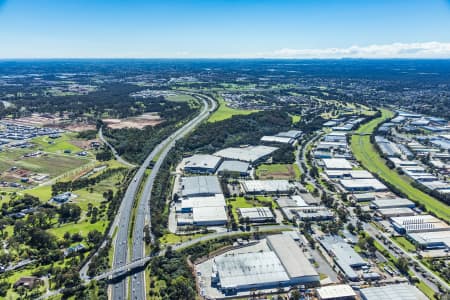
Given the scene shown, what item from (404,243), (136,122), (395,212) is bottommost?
(404,243)

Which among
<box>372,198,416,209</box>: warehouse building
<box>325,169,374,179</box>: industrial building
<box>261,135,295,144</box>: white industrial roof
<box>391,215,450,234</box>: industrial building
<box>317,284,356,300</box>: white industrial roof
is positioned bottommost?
<box>317,284,356,300</box>: white industrial roof

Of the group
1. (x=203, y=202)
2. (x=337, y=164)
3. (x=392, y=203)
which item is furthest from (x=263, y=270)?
(x=337, y=164)

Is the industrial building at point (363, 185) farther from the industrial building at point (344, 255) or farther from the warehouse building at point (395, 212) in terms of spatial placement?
the industrial building at point (344, 255)

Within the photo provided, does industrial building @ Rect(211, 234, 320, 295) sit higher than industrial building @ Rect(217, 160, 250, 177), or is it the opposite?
industrial building @ Rect(217, 160, 250, 177)

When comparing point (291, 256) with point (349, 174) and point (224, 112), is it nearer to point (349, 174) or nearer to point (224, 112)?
point (349, 174)

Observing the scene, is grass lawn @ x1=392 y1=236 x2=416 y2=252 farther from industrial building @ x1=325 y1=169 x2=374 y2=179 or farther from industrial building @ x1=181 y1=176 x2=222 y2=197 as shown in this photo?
industrial building @ x1=181 y1=176 x2=222 y2=197

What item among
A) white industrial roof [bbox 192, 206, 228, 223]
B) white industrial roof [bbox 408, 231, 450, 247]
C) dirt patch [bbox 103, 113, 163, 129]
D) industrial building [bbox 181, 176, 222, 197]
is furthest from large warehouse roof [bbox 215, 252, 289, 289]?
dirt patch [bbox 103, 113, 163, 129]
